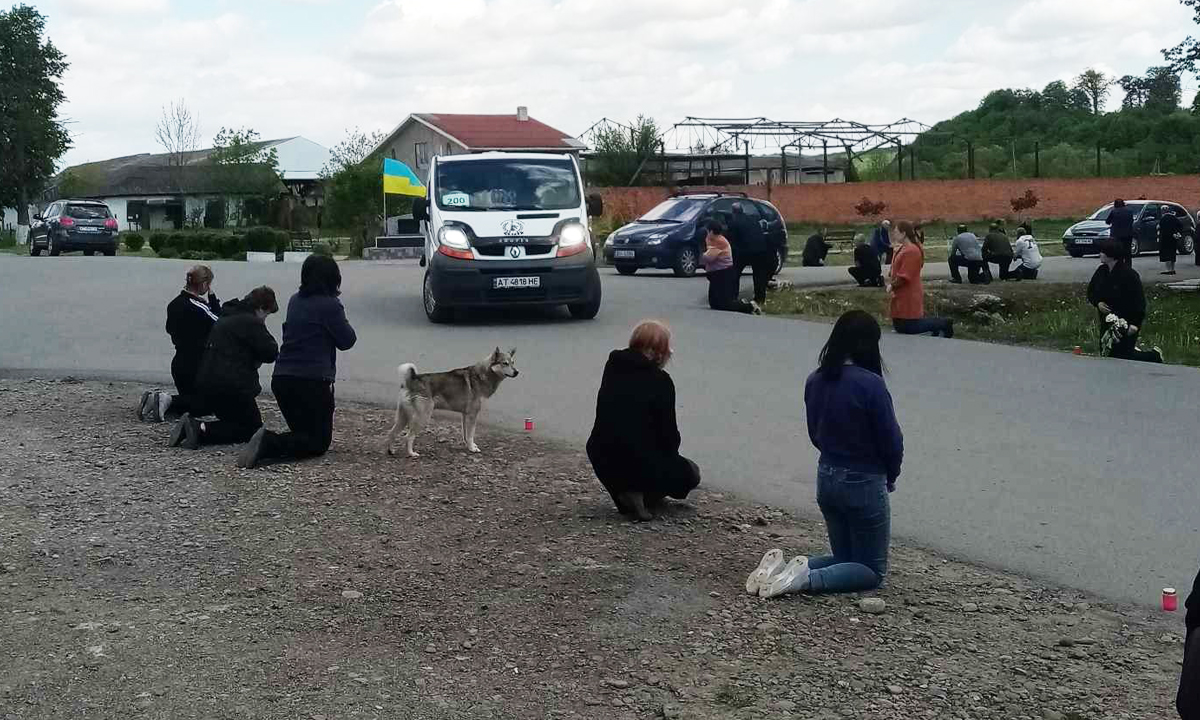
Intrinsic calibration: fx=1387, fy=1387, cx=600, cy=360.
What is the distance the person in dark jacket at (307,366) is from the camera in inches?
378

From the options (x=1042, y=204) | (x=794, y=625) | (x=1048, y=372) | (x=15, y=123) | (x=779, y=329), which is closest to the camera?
(x=794, y=625)

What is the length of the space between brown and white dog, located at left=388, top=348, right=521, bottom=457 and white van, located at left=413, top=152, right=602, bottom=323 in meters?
7.71

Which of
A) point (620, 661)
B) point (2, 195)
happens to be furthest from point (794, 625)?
point (2, 195)

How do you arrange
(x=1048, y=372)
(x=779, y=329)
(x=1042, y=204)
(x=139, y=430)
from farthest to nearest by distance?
1. (x=1042, y=204)
2. (x=779, y=329)
3. (x=1048, y=372)
4. (x=139, y=430)

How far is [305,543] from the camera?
7645 millimetres

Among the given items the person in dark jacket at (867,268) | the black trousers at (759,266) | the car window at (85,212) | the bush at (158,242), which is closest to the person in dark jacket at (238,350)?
the black trousers at (759,266)

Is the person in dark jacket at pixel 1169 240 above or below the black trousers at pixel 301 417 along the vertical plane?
above

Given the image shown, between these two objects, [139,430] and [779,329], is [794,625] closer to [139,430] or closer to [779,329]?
[139,430]

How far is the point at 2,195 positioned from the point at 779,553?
8030cm

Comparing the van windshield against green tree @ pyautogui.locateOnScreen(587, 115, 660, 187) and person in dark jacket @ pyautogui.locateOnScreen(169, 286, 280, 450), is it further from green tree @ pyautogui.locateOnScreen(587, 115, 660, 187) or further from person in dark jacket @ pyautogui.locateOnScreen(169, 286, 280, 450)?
green tree @ pyautogui.locateOnScreen(587, 115, 660, 187)

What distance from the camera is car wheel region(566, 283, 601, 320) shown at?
18531mm

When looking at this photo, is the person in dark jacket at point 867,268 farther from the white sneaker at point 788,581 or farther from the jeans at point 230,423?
the white sneaker at point 788,581

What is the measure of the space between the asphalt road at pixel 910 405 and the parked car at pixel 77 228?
1813 centimetres

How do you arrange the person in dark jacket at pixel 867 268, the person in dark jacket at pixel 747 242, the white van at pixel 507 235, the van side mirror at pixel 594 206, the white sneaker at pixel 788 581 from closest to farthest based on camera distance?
1. the white sneaker at pixel 788 581
2. the white van at pixel 507 235
3. the van side mirror at pixel 594 206
4. the person in dark jacket at pixel 747 242
5. the person in dark jacket at pixel 867 268
